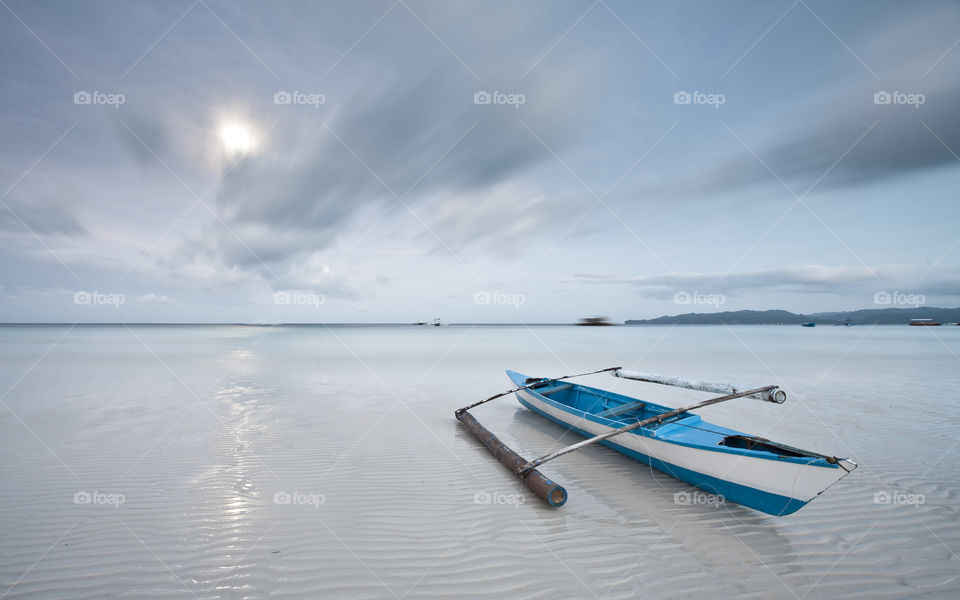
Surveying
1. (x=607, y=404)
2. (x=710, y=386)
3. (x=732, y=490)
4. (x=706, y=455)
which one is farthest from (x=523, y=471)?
(x=607, y=404)

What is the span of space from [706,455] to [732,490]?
1.74ft

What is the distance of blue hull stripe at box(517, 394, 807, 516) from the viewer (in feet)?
16.1

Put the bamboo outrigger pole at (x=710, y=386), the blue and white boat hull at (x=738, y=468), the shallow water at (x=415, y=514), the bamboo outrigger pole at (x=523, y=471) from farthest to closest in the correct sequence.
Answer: the bamboo outrigger pole at (x=710, y=386) < the bamboo outrigger pole at (x=523, y=471) < the blue and white boat hull at (x=738, y=468) < the shallow water at (x=415, y=514)

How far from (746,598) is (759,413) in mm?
9523

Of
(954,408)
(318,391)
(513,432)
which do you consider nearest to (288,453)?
(513,432)

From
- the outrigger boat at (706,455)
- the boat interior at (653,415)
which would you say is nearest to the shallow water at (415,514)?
the outrigger boat at (706,455)

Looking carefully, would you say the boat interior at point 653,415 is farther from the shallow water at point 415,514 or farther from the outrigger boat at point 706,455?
the shallow water at point 415,514

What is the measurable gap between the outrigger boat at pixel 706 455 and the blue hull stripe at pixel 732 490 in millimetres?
10

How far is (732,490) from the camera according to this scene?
17.9 feet

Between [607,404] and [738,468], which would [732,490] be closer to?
[738,468]

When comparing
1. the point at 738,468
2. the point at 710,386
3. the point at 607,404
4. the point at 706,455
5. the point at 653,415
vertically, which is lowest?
the point at 738,468

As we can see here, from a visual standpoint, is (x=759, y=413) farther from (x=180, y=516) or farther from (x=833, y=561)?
(x=180, y=516)

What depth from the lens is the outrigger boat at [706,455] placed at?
4.70 metres

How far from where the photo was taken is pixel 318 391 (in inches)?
567
